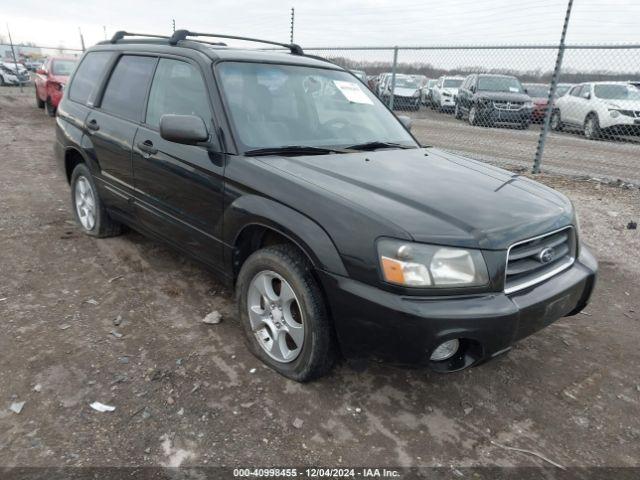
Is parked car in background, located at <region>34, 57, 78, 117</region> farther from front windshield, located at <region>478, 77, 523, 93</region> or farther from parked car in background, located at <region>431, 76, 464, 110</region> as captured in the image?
parked car in background, located at <region>431, 76, 464, 110</region>

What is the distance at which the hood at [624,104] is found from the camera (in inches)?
450

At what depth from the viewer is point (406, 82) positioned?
19.9 m

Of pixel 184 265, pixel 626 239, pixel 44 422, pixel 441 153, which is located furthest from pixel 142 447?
pixel 626 239

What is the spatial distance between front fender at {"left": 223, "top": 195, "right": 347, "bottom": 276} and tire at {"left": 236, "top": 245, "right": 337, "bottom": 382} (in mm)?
151

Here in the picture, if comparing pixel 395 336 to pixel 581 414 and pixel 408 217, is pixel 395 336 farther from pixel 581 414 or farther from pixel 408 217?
pixel 581 414

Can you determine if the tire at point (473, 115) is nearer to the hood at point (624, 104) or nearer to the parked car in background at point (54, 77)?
the hood at point (624, 104)

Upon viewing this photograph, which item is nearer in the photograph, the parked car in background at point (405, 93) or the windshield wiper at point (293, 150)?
the windshield wiper at point (293, 150)

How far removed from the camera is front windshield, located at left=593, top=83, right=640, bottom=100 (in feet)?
38.5

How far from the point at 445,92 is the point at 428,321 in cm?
1863

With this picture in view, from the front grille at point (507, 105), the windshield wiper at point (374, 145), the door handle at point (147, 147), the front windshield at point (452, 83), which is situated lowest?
Answer: the front grille at point (507, 105)

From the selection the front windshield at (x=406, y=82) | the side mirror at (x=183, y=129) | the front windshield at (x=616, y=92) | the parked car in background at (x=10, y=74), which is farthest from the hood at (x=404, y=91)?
the parked car in background at (x=10, y=74)

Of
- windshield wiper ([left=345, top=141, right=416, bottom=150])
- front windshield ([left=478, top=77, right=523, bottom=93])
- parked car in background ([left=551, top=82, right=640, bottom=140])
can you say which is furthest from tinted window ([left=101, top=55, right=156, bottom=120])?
front windshield ([left=478, top=77, right=523, bottom=93])

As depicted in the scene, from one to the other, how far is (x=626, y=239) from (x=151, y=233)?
479cm

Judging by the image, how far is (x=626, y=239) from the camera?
5.19 m
